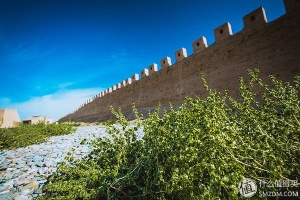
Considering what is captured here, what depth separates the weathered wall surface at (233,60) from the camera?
6594 mm

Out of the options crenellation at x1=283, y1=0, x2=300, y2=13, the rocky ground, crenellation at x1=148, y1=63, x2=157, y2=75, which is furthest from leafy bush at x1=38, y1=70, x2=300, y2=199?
crenellation at x1=148, y1=63, x2=157, y2=75

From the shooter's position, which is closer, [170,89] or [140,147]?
[140,147]

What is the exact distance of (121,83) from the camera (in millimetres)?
17828

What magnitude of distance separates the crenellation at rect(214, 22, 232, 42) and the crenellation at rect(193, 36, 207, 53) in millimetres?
814

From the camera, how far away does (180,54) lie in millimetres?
11500

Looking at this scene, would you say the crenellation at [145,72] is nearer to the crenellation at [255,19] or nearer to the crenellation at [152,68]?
the crenellation at [152,68]

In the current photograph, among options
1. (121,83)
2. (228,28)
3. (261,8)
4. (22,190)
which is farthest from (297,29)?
(121,83)

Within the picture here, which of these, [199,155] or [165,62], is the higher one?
[165,62]

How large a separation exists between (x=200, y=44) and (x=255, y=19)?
3.09 m

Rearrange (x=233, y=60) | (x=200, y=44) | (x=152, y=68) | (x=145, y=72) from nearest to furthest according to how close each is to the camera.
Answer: (x=233, y=60)
(x=200, y=44)
(x=152, y=68)
(x=145, y=72)

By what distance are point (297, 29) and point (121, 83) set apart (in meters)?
14.5

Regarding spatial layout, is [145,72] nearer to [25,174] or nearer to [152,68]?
[152,68]

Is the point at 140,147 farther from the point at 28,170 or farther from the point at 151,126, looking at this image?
the point at 28,170

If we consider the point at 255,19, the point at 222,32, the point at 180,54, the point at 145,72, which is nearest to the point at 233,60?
the point at 222,32
